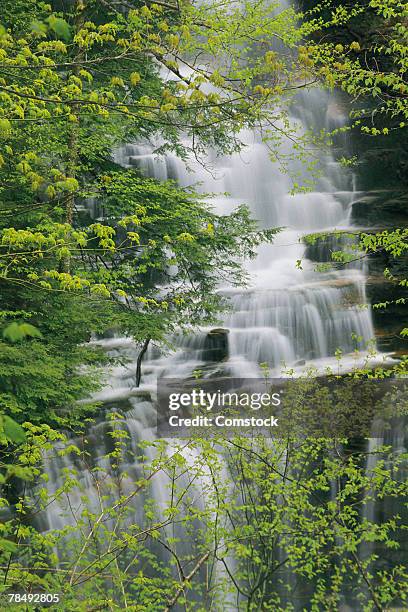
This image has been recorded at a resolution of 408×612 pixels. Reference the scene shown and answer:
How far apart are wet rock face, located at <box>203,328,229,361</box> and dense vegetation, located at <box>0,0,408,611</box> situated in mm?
948

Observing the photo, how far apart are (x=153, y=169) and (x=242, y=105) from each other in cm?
1038

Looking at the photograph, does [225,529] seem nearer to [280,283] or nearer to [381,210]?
[280,283]

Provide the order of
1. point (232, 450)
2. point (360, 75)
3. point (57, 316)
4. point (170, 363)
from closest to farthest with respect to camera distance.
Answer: point (360, 75), point (232, 450), point (57, 316), point (170, 363)

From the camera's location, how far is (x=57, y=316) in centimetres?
768

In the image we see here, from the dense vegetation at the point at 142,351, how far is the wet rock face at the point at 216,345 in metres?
0.95

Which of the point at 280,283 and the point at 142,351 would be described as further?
the point at 280,283

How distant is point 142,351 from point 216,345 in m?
Result: 1.56

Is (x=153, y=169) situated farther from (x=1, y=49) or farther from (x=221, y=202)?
(x=1, y=49)

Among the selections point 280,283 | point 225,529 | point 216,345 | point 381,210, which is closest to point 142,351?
point 216,345

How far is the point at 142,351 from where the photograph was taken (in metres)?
11.0

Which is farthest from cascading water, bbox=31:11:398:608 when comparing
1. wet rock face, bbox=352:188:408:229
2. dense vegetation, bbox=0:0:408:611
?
dense vegetation, bbox=0:0:408:611

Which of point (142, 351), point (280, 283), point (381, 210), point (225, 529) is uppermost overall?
point (381, 210)

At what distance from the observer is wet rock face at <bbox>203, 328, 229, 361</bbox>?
38.8 feet

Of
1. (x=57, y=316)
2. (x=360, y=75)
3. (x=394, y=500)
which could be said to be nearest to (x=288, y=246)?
(x=394, y=500)
